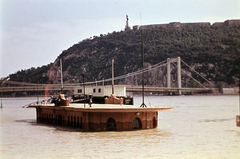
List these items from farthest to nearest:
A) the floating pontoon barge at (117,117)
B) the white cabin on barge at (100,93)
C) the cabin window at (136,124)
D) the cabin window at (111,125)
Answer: the white cabin on barge at (100,93), the cabin window at (136,124), the cabin window at (111,125), the floating pontoon barge at (117,117)

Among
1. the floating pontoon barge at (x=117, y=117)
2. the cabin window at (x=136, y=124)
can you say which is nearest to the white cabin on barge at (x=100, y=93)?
the floating pontoon barge at (x=117, y=117)

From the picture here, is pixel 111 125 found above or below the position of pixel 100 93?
below

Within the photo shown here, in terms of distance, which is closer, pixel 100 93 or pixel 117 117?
pixel 117 117

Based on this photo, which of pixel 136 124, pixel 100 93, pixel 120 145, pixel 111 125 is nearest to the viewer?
pixel 120 145

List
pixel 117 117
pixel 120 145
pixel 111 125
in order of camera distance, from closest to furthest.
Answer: pixel 120 145 < pixel 117 117 < pixel 111 125

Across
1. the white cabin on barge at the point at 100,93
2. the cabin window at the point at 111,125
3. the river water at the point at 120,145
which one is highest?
the white cabin on barge at the point at 100,93

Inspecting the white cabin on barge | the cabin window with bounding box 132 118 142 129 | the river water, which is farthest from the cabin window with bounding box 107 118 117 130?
the white cabin on barge

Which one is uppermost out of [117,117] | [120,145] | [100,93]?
[100,93]

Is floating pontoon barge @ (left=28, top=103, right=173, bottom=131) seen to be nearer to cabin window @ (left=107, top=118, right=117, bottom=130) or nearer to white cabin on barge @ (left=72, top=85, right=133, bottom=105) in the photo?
cabin window @ (left=107, top=118, right=117, bottom=130)

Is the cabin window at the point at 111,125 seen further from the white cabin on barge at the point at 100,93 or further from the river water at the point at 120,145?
the white cabin on barge at the point at 100,93

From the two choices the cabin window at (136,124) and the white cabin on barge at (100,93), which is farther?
the white cabin on barge at (100,93)

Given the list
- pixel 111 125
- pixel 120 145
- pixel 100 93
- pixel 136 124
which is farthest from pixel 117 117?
pixel 100 93

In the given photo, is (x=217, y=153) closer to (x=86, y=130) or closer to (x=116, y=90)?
(x=86, y=130)

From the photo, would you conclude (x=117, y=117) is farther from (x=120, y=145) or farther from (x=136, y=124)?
(x=120, y=145)
